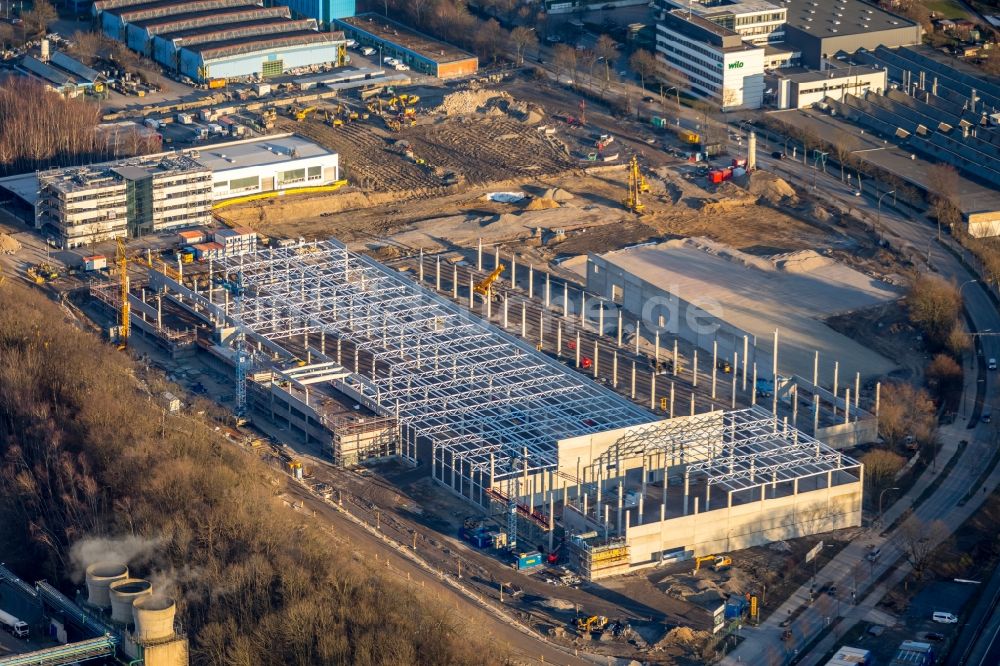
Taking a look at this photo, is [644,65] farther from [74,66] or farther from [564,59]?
[74,66]

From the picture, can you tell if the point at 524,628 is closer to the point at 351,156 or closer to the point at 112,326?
the point at 112,326

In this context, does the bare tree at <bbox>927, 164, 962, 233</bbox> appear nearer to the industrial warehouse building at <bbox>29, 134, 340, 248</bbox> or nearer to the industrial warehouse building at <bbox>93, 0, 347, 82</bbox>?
the industrial warehouse building at <bbox>29, 134, 340, 248</bbox>

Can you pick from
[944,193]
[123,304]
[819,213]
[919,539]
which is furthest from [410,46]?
[919,539]

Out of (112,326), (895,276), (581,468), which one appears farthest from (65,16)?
(581,468)

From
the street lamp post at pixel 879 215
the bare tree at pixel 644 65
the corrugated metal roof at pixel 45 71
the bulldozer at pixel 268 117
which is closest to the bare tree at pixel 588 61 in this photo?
the bare tree at pixel 644 65

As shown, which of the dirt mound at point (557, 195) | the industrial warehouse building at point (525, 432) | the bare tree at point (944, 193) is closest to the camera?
the industrial warehouse building at point (525, 432)

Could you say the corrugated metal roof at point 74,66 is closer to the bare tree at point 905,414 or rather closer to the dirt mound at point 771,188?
the dirt mound at point 771,188
